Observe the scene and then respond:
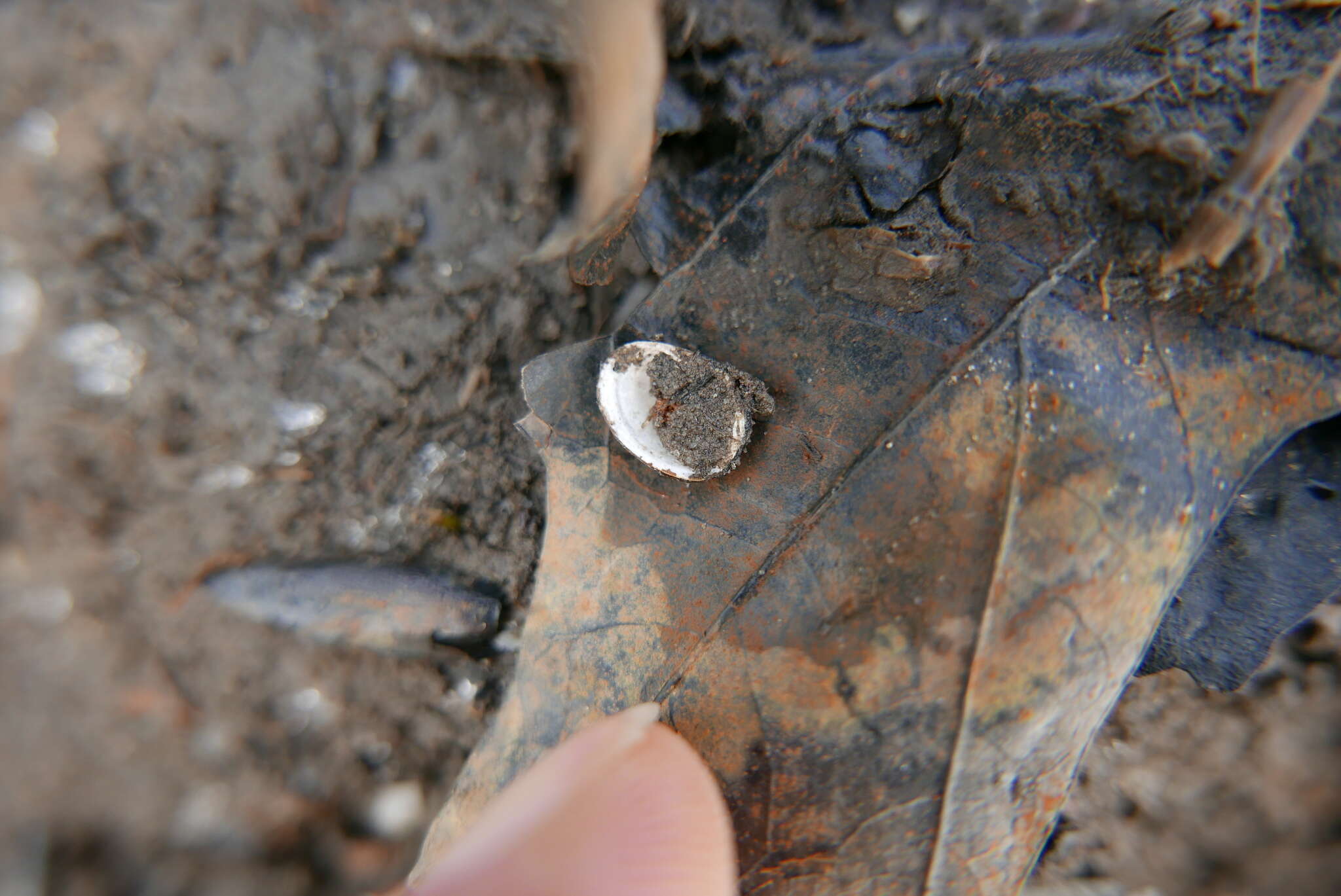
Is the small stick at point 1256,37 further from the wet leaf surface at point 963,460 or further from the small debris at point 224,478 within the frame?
the small debris at point 224,478

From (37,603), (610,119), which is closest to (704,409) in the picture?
(610,119)

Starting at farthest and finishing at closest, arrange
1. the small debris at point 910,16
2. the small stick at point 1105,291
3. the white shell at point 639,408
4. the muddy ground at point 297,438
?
the small debris at point 910,16 → the muddy ground at point 297,438 → the white shell at point 639,408 → the small stick at point 1105,291

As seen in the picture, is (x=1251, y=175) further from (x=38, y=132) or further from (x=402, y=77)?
(x=38, y=132)

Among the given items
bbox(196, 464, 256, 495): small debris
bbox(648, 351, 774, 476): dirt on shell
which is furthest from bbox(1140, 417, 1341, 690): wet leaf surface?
bbox(196, 464, 256, 495): small debris

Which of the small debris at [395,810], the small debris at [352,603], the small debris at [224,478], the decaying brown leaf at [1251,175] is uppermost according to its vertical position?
the decaying brown leaf at [1251,175]

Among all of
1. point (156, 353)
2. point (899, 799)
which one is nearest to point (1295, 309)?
point (899, 799)

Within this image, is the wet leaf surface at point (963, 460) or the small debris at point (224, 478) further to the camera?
the small debris at point (224, 478)

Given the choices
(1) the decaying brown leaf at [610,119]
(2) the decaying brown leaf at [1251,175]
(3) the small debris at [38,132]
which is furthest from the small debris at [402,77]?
Result: (2) the decaying brown leaf at [1251,175]
